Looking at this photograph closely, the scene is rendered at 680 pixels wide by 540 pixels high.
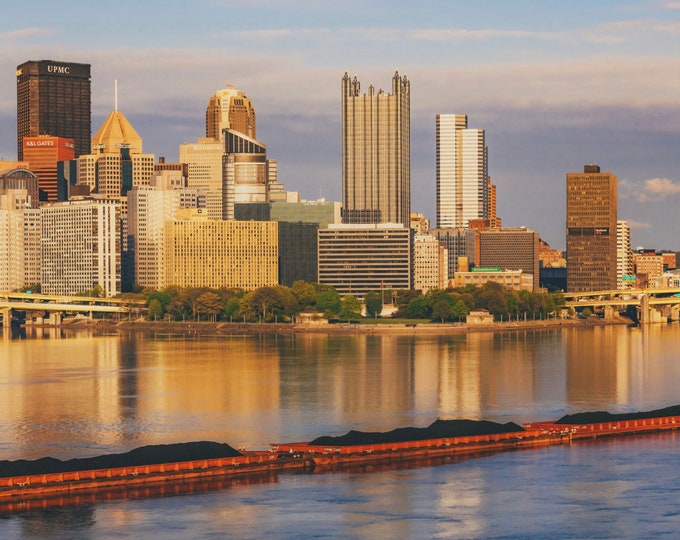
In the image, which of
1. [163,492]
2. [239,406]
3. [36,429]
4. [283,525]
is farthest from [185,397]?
[283,525]

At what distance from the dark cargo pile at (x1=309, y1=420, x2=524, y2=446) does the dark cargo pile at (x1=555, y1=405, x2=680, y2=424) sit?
4.02 meters

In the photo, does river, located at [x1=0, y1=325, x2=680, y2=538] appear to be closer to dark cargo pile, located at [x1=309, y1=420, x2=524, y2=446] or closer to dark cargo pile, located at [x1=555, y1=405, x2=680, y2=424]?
dark cargo pile, located at [x1=555, y1=405, x2=680, y2=424]

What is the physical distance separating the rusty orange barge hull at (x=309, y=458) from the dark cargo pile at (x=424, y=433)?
21.5 inches

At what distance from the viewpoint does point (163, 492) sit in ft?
197

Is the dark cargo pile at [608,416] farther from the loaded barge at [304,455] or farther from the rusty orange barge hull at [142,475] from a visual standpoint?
the rusty orange barge hull at [142,475]

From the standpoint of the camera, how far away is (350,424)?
263ft

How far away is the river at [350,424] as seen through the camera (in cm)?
5556

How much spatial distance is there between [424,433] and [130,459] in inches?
591

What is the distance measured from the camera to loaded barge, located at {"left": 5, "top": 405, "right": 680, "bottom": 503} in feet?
197

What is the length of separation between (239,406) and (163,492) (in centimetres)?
2937

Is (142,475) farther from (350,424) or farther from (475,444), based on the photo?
(350,424)

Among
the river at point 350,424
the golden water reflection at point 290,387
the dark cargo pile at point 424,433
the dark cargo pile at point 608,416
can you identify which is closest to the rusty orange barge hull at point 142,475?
the river at point 350,424

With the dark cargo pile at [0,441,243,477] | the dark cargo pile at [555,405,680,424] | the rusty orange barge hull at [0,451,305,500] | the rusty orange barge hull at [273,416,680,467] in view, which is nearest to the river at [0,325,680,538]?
the rusty orange barge hull at [0,451,305,500]

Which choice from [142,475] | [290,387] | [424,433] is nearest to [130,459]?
[142,475]
